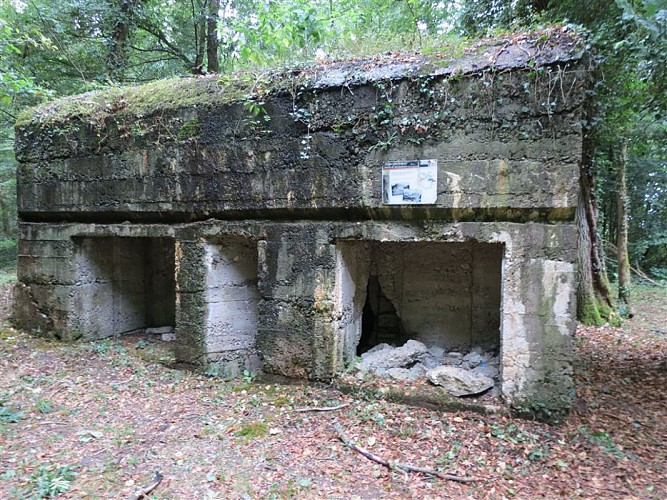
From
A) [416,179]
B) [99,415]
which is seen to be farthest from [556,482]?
[99,415]

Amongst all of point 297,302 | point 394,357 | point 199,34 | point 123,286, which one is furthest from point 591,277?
point 199,34

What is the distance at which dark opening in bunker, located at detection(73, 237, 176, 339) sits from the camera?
613 centimetres

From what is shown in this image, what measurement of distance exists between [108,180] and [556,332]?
556 centimetres

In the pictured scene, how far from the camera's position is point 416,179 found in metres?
4.04

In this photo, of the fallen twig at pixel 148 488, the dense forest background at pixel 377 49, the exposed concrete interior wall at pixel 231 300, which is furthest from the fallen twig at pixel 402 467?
the dense forest background at pixel 377 49

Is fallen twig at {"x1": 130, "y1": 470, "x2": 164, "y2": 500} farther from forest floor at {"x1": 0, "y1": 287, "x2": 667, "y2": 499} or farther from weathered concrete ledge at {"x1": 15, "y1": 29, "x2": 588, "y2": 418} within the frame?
weathered concrete ledge at {"x1": 15, "y1": 29, "x2": 588, "y2": 418}

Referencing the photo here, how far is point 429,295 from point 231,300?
2.69 metres

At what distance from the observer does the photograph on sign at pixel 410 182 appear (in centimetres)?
400

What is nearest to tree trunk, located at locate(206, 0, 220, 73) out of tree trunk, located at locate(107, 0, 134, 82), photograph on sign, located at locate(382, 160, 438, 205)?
tree trunk, located at locate(107, 0, 134, 82)

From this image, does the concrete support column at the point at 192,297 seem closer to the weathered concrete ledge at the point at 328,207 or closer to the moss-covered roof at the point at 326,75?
the weathered concrete ledge at the point at 328,207

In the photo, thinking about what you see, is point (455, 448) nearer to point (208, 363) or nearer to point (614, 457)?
point (614, 457)

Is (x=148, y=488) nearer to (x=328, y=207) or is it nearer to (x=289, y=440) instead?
(x=289, y=440)

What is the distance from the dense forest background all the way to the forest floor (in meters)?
2.94

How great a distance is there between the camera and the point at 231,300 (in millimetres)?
5289
